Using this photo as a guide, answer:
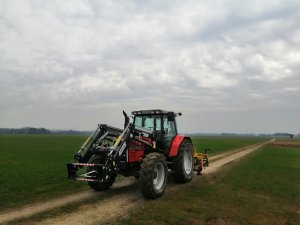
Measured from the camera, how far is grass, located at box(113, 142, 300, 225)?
9305 mm

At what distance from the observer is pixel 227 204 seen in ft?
36.4

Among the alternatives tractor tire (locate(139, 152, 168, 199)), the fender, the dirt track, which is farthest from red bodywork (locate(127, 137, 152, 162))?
the fender

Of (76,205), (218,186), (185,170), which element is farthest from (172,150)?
(76,205)

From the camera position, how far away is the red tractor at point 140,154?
35.6ft

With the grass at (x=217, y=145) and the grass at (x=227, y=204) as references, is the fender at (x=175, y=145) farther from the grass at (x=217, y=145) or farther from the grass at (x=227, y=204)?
the grass at (x=217, y=145)

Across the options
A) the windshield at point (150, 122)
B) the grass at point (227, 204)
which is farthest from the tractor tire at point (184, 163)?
the windshield at point (150, 122)

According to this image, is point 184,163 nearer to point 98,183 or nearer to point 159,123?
point 159,123

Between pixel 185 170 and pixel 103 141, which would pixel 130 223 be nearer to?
pixel 103 141

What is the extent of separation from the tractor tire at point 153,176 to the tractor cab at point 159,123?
181cm

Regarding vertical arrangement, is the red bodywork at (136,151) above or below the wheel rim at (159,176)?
above

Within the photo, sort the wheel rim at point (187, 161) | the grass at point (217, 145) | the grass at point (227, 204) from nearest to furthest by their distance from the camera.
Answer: the grass at point (227, 204)
the wheel rim at point (187, 161)
the grass at point (217, 145)

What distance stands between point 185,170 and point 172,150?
1.58 m

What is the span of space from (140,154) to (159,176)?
108 cm

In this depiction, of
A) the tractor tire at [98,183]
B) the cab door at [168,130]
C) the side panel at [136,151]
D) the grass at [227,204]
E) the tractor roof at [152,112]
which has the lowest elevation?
the grass at [227,204]
